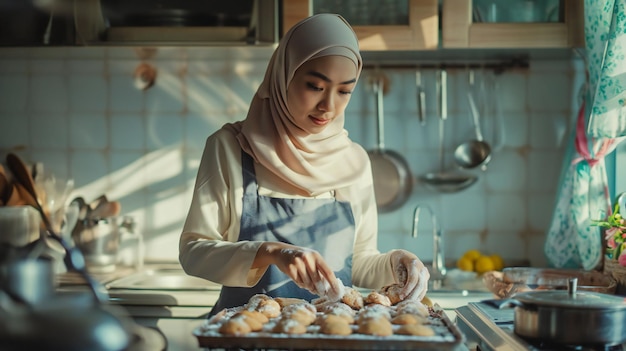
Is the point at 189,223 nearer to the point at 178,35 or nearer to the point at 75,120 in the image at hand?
the point at 178,35

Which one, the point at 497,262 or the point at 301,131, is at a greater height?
the point at 301,131

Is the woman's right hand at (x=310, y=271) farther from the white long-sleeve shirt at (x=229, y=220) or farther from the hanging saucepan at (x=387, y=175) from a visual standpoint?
the hanging saucepan at (x=387, y=175)

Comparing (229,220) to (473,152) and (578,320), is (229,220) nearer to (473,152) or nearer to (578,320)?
(578,320)

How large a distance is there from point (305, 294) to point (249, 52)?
1.32 metres

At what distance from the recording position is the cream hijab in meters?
1.73

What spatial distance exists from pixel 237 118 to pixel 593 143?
1.28 metres

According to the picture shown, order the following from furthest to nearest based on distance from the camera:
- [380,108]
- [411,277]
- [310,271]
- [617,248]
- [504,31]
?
1. [380,108]
2. [504,31]
3. [617,248]
4. [411,277]
5. [310,271]

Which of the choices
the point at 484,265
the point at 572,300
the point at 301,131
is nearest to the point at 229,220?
the point at 301,131

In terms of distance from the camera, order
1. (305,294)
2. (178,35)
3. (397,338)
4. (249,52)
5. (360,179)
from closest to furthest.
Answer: (397,338) < (305,294) < (360,179) < (178,35) < (249,52)

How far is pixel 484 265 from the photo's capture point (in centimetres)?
264

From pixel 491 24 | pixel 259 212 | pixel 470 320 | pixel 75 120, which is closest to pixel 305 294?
pixel 259 212

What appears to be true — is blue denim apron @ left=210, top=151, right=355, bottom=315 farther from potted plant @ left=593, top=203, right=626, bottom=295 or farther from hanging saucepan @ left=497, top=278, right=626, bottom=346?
potted plant @ left=593, top=203, right=626, bottom=295

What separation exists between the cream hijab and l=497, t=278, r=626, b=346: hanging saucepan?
68 cm

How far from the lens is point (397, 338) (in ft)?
3.59
